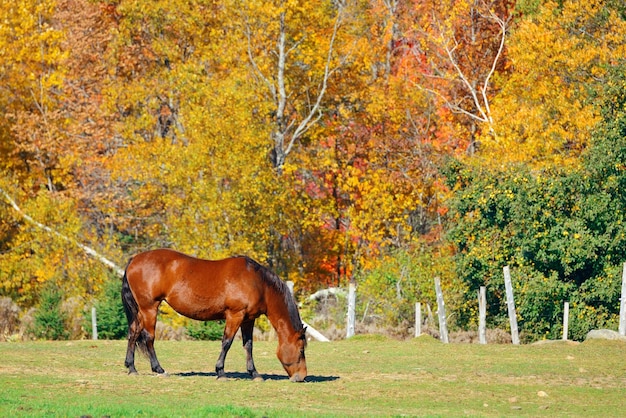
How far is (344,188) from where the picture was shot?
43.2 metres

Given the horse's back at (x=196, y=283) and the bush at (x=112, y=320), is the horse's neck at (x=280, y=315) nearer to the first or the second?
the horse's back at (x=196, y=283)

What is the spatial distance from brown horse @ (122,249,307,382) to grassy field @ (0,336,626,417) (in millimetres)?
477

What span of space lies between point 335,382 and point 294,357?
82cm

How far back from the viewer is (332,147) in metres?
46.3

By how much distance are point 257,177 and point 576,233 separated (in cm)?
1084

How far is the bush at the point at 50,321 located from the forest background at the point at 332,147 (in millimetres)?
209

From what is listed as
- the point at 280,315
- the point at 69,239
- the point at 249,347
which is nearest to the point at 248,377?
the point at 249,347

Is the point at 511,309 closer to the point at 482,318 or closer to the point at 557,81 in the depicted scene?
the point at 482,318

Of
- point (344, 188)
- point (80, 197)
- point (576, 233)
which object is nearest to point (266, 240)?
point (344, 188)

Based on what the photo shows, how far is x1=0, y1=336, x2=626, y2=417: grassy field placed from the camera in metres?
15.6

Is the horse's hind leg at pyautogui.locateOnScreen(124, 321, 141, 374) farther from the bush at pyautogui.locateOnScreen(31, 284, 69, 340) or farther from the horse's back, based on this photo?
the bush at pyautogui.locateOnScreen(31, 284, 69, 340)

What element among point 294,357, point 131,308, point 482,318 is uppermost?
point 482,318

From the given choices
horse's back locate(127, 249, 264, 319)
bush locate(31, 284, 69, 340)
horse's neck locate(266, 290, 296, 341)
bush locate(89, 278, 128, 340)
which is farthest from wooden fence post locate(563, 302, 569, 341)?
bush locate(31, 284, 69, 340)

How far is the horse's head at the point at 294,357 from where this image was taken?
18.7m
